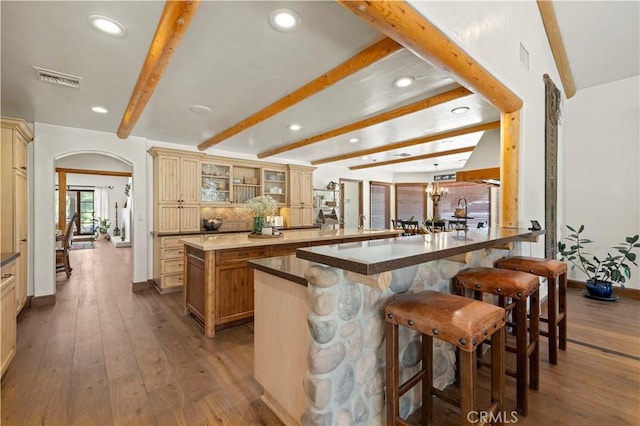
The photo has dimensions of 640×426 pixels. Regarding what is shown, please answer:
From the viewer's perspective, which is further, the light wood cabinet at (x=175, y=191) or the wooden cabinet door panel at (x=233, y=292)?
the light wood cabinet at (x=175, y=191)

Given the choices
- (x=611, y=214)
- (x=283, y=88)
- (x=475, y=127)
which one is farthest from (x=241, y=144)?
(x=611, y=214)

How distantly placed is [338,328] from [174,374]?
1638mm

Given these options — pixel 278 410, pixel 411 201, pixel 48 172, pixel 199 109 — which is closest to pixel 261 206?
pixel 199 109

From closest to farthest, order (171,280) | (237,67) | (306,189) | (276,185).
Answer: (237,67) → (171,280) → (276,185) → (306,189)

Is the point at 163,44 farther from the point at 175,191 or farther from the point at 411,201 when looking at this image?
the point at 411,201

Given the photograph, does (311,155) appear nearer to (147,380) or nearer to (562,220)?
(562,220)

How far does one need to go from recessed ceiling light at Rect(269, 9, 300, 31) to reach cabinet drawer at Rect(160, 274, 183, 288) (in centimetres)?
395

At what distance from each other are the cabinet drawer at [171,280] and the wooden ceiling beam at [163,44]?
2.58 metres

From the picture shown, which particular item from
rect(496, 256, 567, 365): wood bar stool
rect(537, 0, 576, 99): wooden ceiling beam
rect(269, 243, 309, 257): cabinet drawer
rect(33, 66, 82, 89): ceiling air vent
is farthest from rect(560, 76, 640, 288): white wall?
rect(33, 66, 82, 89): ceiling air vent

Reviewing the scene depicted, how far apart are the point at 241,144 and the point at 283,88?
9.04 feet

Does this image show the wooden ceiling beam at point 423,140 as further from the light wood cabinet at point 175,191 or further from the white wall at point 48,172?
the white wall at point 48,172

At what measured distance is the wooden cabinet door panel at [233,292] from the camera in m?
2.95

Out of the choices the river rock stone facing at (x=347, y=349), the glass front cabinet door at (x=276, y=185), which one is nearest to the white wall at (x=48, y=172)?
the glass front cabinet door at (x=276, y=185)

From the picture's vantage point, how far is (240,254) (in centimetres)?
309
